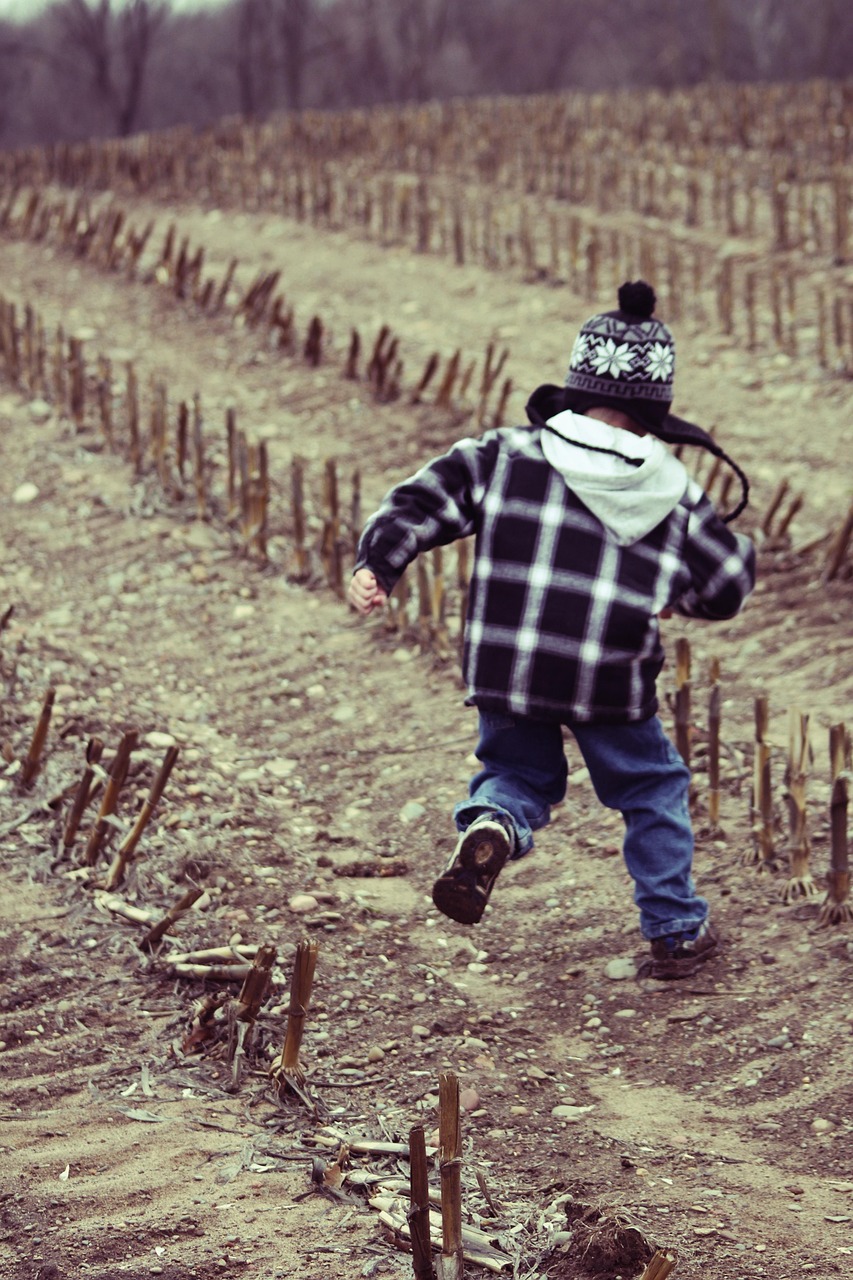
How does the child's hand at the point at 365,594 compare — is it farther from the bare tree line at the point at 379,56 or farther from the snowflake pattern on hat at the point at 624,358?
the bare tree line at the point at 379,56

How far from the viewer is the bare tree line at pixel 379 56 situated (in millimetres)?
28375

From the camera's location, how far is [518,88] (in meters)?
35.7

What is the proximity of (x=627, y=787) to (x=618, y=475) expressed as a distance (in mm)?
699

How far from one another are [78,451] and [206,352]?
1740mm

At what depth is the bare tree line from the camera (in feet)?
93.1

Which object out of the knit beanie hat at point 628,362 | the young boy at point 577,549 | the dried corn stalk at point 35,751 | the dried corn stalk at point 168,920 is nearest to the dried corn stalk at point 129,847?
the dried corn stalk at point 168,920

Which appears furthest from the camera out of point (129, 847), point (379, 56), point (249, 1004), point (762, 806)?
point (379, 56)

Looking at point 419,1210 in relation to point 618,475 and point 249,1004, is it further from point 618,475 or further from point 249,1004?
point 618,475

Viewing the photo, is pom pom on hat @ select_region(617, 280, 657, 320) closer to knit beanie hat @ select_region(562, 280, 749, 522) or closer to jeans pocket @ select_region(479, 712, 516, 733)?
knit beanie hat @ select_region(562, 280, 749, 522)

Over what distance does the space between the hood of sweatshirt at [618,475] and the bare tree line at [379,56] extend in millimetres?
25422

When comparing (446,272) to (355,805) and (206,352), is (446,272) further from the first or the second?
(355,805)

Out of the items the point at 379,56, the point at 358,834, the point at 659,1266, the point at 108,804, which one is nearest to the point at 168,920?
the point at 108,804

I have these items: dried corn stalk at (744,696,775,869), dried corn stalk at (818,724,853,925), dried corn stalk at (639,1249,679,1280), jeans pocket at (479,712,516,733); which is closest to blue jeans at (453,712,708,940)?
jeans pocket at (479,712,516,733)

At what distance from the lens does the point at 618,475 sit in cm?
300
